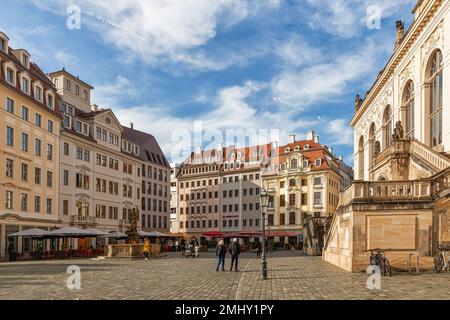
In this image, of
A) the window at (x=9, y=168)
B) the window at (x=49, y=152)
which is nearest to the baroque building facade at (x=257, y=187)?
the window at (x=49, y=152)

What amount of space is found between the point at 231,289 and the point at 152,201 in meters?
64.9

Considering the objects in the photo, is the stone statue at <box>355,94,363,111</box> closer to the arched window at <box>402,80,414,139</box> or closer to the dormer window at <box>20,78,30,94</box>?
the arched window at <box>402,80,414,139</box>

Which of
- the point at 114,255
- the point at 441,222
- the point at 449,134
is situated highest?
the point at 449,134

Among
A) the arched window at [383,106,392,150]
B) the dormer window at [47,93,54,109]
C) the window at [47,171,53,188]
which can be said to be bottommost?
the window at [47,171,53,188]

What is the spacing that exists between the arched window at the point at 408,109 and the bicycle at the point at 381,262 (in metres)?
16.0

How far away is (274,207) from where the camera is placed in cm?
8506

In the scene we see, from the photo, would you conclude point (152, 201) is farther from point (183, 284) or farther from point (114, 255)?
point (183, 284)

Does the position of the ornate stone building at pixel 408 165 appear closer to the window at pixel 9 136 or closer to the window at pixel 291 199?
the window at pixel 9 136

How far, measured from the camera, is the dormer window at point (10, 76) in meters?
41.7

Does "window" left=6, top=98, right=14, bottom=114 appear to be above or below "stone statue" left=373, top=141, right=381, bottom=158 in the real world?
above

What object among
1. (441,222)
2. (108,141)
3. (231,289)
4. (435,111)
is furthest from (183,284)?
(108,141)

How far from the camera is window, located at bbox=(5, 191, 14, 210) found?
41.2 metres

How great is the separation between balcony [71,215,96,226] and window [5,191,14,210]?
11.1 metres

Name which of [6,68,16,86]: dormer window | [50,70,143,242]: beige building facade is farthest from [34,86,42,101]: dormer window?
[50,70,143,242]: beige building facade
